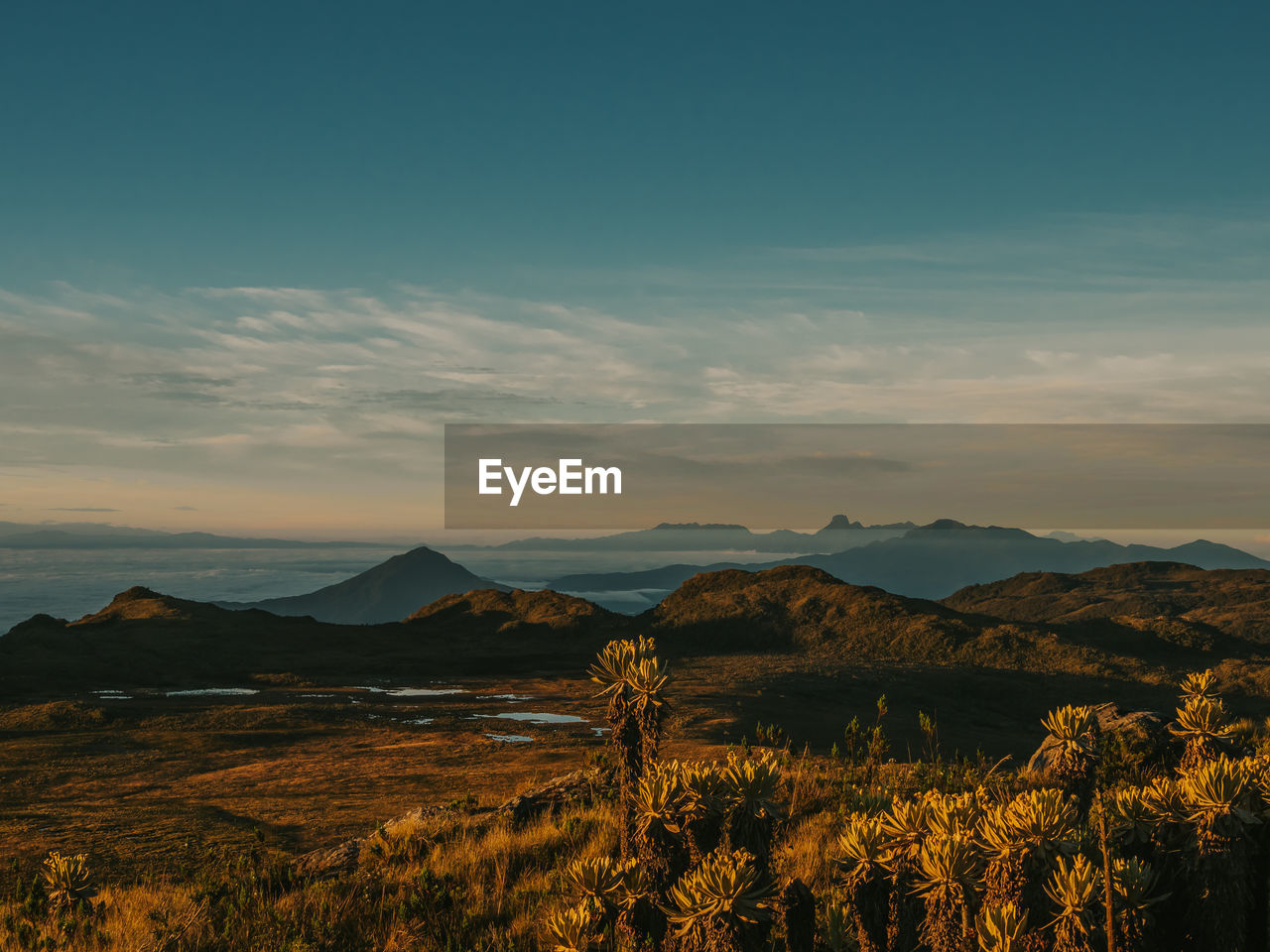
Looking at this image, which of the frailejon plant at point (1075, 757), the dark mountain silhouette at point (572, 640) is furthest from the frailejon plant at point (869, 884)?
the dark mountain silhouette at point (572, 640)

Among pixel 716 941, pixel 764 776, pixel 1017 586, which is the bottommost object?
pixel 1017 586

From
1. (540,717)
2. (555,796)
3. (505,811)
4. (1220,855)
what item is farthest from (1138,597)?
(1220,855)

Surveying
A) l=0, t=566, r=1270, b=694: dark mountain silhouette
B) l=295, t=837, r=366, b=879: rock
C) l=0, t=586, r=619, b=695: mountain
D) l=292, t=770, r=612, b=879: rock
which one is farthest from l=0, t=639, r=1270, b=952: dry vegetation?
l=0, t=586, r=619, b=695: mountain

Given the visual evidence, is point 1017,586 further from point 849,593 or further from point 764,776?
point 764,776

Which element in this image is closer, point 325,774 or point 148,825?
point 148,825

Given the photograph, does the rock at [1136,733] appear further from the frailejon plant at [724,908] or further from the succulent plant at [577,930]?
the succulent plant at [577,930]

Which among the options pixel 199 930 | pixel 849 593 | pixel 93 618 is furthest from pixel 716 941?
pixel 93 618

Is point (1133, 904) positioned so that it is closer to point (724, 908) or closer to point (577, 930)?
point (724, 908)
